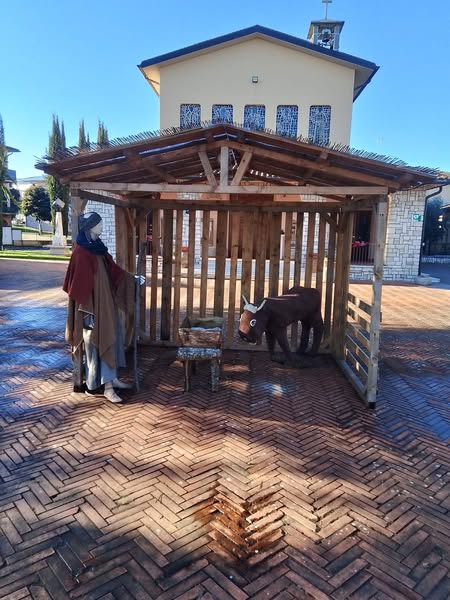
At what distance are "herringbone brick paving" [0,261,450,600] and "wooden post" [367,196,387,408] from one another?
1.06ft

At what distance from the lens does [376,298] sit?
4.75m

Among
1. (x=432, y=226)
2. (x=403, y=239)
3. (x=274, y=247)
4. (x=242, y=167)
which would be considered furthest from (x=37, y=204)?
(x=242, y=167)

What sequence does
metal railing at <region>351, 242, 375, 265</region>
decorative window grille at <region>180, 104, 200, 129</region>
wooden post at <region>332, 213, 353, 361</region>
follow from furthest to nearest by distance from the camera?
metal railing at <region>351, 242, 375, 265</region> → decorative window grille at <region>180, 104, 200, 129</region> → wooden post at <region>332, 213, 353, 361</region>

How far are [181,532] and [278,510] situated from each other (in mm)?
700

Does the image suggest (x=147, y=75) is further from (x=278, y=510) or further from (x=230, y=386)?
(x=278, y=510)

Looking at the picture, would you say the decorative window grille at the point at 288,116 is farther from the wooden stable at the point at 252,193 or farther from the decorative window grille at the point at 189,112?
the wooden stable at the point at 252,193

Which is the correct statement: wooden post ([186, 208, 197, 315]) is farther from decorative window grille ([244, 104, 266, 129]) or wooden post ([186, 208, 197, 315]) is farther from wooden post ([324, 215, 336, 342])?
decorative window grille ([244, 104, 266, 129])

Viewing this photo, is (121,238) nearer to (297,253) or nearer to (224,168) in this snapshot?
(224,168)

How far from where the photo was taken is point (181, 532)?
9.04 feet

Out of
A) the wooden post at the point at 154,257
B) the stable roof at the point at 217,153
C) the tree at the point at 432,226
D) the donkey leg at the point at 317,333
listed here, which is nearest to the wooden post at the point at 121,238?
the wooden post at the point at 154,257

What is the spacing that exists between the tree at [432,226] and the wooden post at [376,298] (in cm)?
3170

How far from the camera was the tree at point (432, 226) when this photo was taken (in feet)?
110

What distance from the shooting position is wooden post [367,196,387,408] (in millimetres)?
4648

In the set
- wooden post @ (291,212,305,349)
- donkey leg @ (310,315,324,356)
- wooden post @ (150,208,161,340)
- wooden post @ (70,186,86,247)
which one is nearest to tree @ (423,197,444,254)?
wooden post @ (291,212,305,349)
